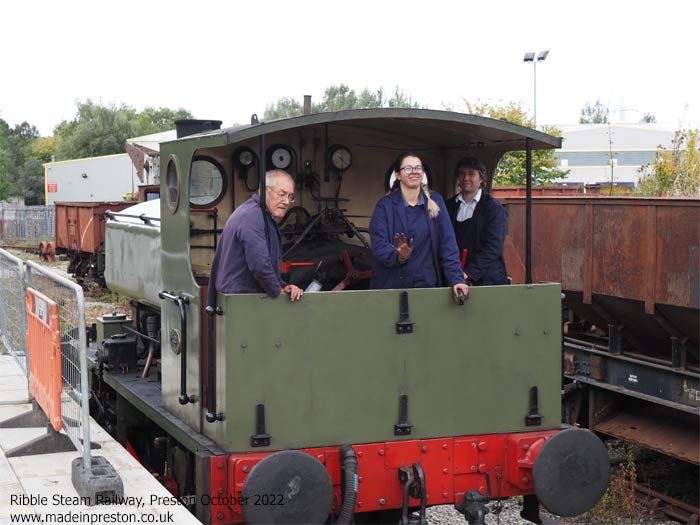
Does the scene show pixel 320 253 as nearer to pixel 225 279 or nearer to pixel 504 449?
pixel 225 279

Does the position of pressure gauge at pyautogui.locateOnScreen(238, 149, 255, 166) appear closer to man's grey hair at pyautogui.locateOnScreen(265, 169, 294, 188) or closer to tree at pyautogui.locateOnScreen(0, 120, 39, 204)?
man's grey hair at pyautogui.locateOnScreen(265, 169, 294, 188)

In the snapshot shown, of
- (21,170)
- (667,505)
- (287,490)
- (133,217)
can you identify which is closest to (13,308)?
(133,217)

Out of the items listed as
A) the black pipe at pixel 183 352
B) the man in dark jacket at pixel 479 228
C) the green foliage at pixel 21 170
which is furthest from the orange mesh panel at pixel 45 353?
the green foliage at pixel 21 170

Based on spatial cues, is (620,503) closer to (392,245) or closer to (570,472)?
(570,472)

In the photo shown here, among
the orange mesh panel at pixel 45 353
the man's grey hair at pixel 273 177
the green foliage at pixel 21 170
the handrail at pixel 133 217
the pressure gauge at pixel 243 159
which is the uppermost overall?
the green foliage at pixel 21 170

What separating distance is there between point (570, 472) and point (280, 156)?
3031 millimetres

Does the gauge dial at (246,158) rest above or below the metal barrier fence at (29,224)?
above

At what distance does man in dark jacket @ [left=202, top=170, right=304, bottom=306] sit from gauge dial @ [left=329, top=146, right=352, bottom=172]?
171cm

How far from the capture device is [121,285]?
8719mm

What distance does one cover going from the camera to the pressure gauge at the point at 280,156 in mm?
6914

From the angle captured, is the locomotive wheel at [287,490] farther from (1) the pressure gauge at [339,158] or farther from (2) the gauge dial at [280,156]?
(1) the pressure gauge at [339,158]

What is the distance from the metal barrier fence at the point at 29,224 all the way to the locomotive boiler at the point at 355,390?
41038 mm

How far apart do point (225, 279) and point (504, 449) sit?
6.51ft

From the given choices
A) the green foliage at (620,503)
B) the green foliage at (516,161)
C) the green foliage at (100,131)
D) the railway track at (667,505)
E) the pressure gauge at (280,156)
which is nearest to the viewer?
the pressure gauge at (280,156)
